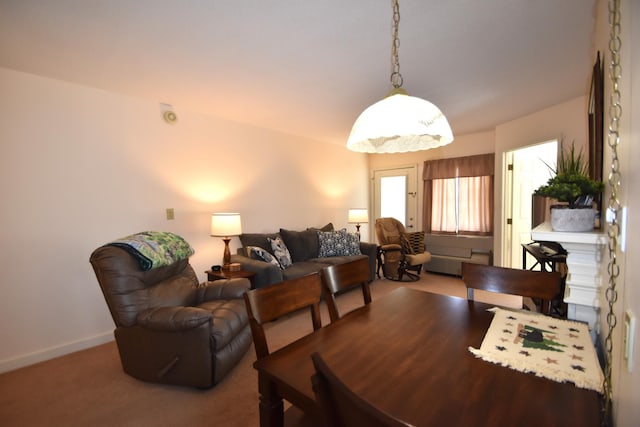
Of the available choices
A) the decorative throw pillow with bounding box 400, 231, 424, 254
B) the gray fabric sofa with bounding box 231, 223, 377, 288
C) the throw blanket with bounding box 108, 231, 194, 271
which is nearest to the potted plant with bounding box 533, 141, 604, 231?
the gray fabric sofa with bounding box 231, 223, 377, 288

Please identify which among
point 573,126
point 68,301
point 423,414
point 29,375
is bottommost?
point 29,375

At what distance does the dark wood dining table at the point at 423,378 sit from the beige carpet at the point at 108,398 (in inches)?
38.4

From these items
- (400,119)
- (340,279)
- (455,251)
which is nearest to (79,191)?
(340,279)

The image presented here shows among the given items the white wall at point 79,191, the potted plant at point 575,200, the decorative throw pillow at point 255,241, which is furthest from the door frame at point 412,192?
the potted plant at point 575,200

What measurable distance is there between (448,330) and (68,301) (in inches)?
119

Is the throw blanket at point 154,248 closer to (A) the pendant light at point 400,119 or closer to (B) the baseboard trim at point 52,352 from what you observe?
(B) the baseboard trim at point 52,352

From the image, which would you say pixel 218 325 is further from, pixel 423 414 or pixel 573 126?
pixel 573 126

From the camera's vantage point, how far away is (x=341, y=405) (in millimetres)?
515

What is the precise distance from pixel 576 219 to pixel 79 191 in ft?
11.6

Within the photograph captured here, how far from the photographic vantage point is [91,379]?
2.03 m

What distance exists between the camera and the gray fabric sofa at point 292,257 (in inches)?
116

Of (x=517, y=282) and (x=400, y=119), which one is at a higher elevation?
(x=400, y=119)

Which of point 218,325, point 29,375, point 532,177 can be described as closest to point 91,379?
point 29,375

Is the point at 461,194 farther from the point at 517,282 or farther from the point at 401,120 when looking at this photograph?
the point at 401,120
